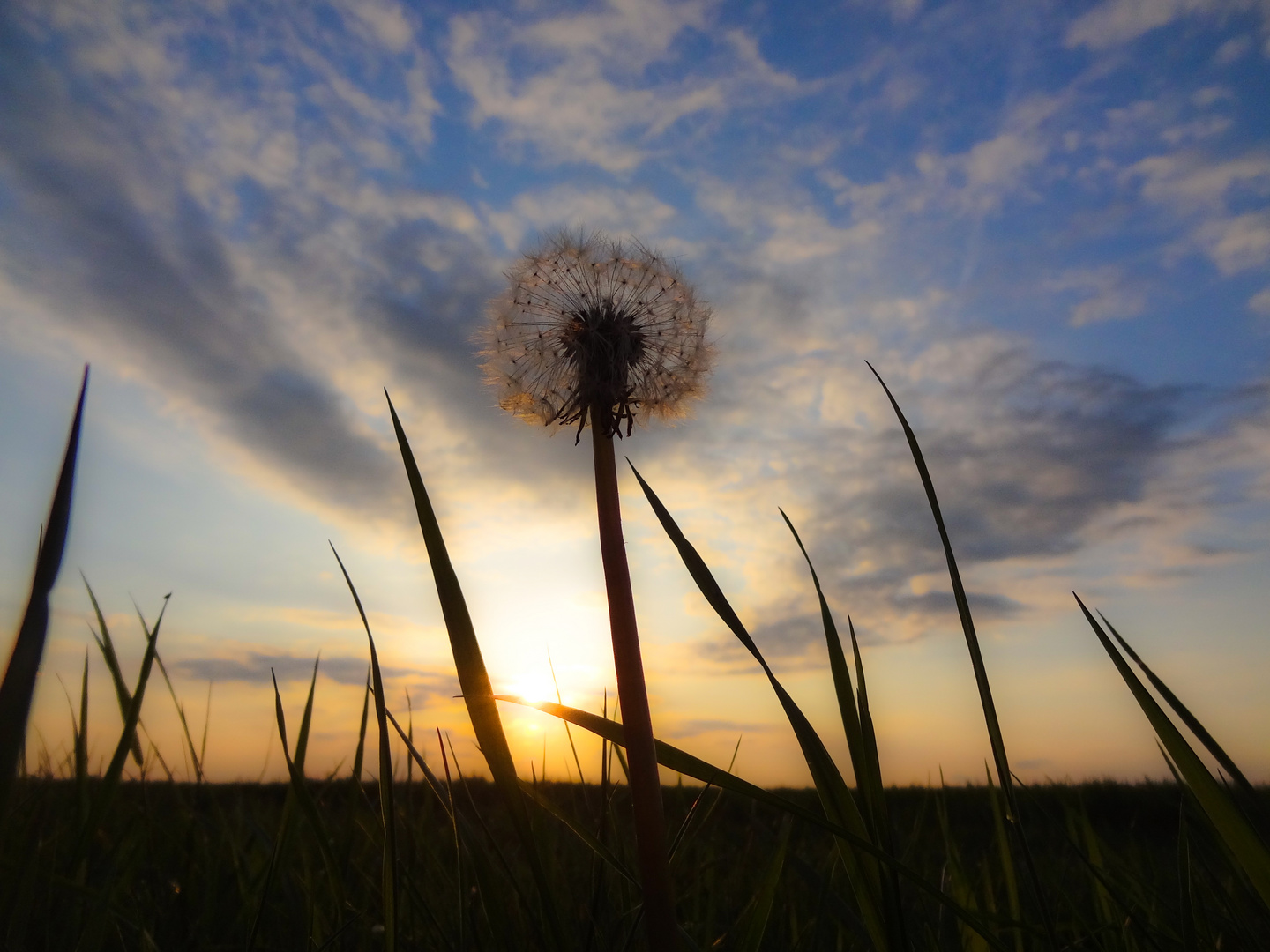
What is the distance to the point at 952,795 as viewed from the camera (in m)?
9.60

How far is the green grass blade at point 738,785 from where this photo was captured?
134cm

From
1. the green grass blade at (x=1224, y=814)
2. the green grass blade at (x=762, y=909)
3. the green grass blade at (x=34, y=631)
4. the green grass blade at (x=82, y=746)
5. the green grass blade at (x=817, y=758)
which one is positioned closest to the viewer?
the green grass blade at (x=34, y=631)

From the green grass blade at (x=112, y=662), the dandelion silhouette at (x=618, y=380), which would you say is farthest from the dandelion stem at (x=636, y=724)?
the green grass blade at (x=112, y=662)

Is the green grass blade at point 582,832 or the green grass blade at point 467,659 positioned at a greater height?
the green grass blade at point 467,659

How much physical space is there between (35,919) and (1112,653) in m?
2.72

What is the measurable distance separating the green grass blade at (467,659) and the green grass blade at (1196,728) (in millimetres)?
1093

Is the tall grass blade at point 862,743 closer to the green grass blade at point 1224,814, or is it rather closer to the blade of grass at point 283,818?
the green grass blade at point 1224,814

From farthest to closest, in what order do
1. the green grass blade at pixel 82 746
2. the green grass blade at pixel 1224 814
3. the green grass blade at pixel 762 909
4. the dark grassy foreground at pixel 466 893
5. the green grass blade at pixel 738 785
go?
the green grass blade at pixel 82 746 < the dark grassy foreground at pixel 466 893 < the green grass blade at pixel 762 909 < the green grass blade at pixel 738 785 < the green grass blade at pixel 1224 814

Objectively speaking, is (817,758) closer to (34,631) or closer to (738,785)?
(738,785)

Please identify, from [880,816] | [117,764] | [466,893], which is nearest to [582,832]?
[880,816]

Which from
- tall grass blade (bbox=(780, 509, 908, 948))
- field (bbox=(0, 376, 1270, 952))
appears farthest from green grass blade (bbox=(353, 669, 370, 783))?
tall grass blade (bbox=(780, 509, 908, 948))

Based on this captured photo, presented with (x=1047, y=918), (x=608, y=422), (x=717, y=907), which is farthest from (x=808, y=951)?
(x=608, y=422)

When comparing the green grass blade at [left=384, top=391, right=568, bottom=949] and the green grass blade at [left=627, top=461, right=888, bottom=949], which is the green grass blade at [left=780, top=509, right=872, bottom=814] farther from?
the green grass blade at [left=384, top=391, right=568, bottom=949]

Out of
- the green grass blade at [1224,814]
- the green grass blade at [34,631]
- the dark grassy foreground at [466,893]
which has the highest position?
the green grass blade at [34,631]
